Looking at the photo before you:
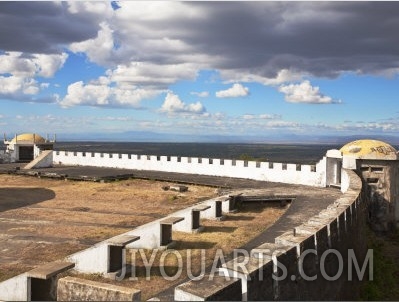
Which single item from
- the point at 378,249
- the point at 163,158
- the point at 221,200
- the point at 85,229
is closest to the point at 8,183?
the point at 163,158

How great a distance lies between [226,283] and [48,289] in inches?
159

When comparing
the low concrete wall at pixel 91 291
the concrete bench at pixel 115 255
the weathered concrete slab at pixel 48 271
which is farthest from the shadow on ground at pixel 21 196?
the low concrete wall at pixel 91 291

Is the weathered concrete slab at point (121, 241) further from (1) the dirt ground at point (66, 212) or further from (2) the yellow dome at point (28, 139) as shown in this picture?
(2) the yellow dome at point (28, 139)

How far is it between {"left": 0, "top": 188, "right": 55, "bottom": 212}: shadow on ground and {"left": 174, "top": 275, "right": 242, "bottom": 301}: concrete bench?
16.1m

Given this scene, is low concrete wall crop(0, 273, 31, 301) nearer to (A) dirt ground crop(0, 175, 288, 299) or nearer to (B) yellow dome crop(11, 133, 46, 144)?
(A) dirt ground crop(0, 175, 288, 299)

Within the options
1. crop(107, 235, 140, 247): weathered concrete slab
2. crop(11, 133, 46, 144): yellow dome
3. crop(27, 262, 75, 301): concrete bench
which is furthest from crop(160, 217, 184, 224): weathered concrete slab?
crop(11, 133, 46, 144): yellow dome

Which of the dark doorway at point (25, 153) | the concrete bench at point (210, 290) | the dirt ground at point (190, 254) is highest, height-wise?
the dark doorway at point (25, 153)

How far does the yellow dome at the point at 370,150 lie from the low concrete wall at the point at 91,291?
52.5 ft

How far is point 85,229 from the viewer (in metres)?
15.4

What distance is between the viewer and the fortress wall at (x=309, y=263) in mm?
6223

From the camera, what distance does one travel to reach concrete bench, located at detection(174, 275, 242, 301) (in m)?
5.23

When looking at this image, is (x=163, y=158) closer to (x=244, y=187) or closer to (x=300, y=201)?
(x=244, y=187)

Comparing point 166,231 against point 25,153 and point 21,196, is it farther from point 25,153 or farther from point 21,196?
point 25,153

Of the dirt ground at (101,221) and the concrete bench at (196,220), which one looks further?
the concrete bench at (196,220)
